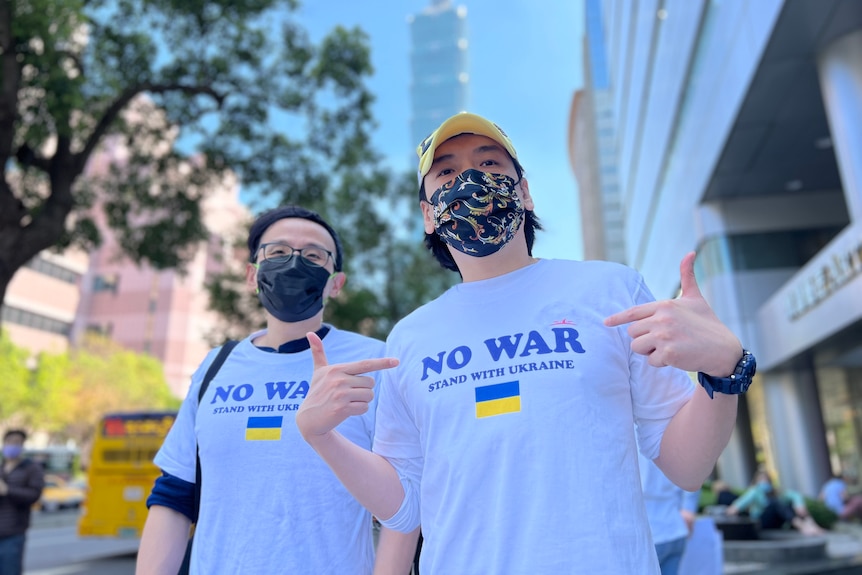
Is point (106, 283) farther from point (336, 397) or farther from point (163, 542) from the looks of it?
point (336, 397)

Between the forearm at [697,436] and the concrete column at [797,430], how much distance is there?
1890 centimetres

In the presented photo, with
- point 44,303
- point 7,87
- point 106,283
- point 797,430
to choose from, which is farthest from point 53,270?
point 797,430

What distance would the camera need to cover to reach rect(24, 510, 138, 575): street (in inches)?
425

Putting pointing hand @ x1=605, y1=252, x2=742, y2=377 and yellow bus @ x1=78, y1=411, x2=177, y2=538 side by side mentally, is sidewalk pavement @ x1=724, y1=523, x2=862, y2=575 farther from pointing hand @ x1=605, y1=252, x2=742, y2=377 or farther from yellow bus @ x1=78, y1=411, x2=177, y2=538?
yellow bus @ x1=78, y1=411, x2=177, y2=538

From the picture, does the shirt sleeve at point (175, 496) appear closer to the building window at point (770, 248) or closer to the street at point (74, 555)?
the street at point (74, 555)

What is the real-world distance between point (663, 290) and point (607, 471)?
28.2 meters

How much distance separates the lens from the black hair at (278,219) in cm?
242

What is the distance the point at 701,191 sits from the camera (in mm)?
18609

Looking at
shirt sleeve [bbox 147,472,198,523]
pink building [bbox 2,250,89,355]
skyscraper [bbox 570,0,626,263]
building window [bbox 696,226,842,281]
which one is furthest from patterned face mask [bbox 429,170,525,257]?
skyscraper [bbox 570,0,626,263]

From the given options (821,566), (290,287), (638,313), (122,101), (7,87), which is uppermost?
(122,101)

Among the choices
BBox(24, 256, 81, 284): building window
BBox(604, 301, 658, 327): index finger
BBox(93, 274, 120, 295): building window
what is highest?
BBox(93, 274, 120, 295): building window

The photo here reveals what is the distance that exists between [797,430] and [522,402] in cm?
1944

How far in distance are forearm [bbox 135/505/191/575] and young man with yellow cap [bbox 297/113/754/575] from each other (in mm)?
879

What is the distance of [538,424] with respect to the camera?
1401 millimetres
